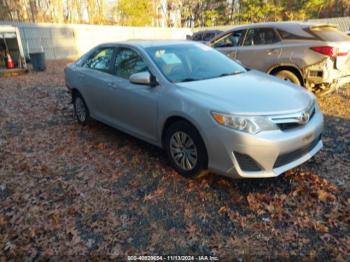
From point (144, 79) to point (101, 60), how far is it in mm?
1555

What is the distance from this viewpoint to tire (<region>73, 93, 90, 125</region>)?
5.26 metres

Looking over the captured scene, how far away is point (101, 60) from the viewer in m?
4.78

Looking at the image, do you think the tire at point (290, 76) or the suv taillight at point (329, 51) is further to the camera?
the tire at point (290, 76)

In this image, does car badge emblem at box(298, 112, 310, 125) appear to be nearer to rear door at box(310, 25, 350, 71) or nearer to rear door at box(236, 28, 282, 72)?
rear door at box(310, 25, 350, 71)

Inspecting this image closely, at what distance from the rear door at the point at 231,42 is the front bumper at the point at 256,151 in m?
4.57

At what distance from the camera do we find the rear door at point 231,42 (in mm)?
7215

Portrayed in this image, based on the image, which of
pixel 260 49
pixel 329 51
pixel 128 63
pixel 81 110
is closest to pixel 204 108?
pixel 128 63

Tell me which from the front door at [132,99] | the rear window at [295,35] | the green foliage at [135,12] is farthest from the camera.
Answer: the green foliage at [135,12]

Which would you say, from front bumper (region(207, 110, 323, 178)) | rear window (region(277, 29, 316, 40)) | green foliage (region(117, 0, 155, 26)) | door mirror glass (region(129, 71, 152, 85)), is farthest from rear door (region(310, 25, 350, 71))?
green foliage (region(117, 0, 155, 26))

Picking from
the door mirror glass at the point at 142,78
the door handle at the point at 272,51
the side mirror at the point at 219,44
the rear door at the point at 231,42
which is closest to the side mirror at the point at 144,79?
the door mirror glass at the point at 142,78

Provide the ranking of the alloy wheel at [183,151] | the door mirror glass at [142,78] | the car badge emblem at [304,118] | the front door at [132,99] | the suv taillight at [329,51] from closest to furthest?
1. the car badge emblem at [304,118]
2. the alloy wheel at [183,151]
3. the door mirror glass at [142,78]
4. the front door at [132,99]
5. the suv taillight at [329,51]

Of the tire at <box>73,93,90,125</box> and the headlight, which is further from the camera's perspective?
the tire at <box>73,93,90,125</box>

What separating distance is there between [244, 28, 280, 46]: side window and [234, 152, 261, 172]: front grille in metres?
4.48

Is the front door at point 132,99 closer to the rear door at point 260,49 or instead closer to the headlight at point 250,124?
the headlight at point 250,124
